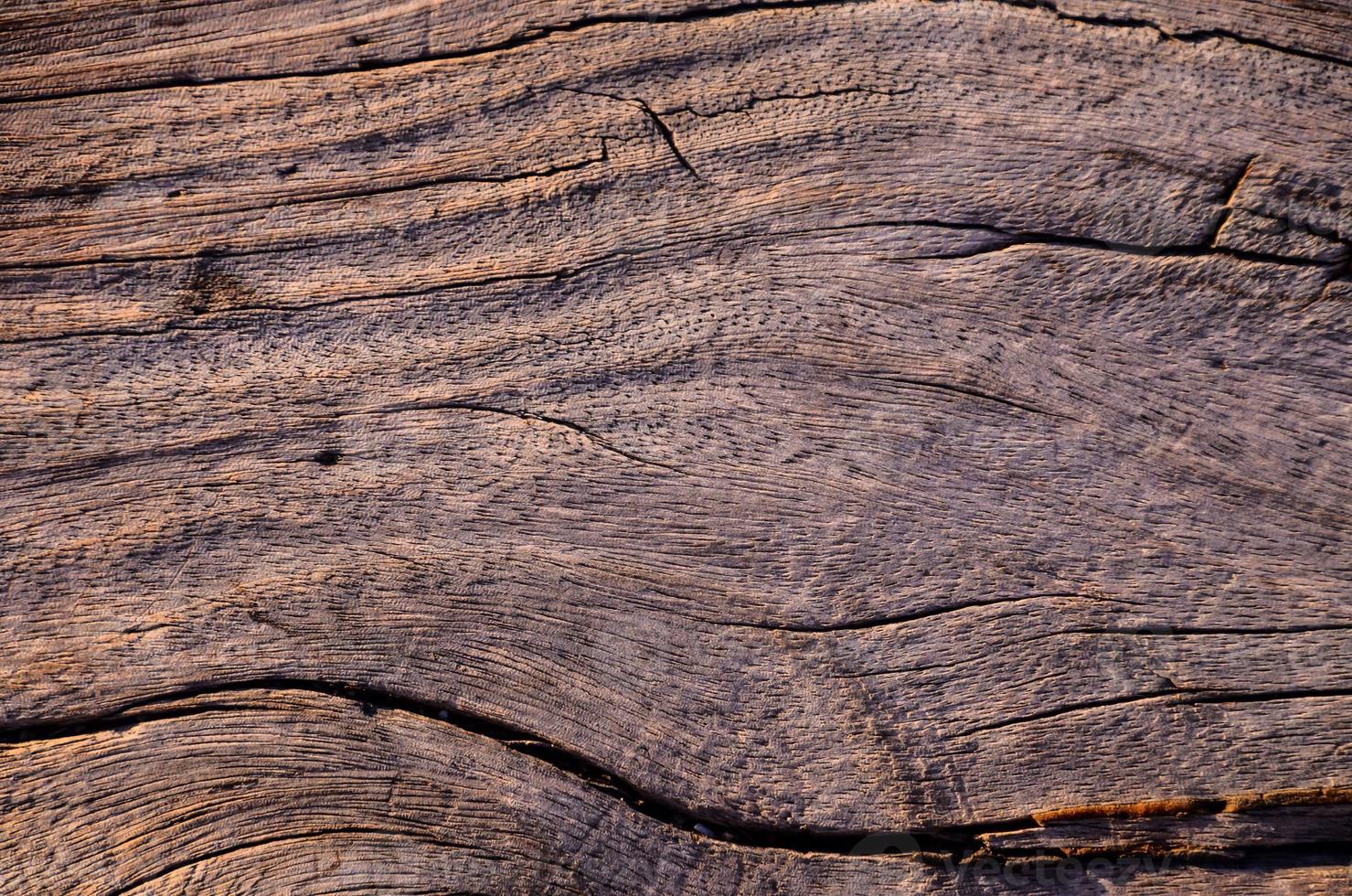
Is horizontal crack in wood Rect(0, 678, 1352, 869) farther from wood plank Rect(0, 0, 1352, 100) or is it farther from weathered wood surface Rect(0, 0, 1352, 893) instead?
wood plank Rect(0, 0, 1352, 100)

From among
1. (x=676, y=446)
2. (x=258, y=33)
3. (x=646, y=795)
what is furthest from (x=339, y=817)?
(x=258, y=33)

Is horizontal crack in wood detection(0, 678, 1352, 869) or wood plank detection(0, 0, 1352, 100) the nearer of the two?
horizontal crack in wood detection(0, 678, 1352, 869)

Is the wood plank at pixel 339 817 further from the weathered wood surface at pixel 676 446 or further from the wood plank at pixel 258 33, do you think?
the wood plank at pixel 258 33

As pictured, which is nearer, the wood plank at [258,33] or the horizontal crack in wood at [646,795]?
the horizontal crack in wood at [646,795]

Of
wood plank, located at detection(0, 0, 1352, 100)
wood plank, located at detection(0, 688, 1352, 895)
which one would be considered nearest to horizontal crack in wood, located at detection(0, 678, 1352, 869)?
wood plank, located at detection(0, 688, 1352, 895)

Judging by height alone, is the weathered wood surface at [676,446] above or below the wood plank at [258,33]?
below

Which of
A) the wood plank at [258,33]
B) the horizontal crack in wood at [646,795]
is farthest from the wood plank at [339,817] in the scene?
the wood plank at [258,33]

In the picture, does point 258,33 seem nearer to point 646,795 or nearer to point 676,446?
point 676,446

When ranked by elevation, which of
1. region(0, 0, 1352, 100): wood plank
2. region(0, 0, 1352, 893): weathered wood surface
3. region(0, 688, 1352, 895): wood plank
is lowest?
region(0, 688, 1352, 895): wood plank
